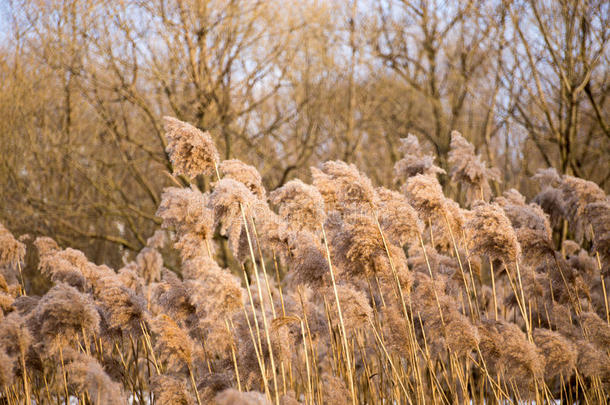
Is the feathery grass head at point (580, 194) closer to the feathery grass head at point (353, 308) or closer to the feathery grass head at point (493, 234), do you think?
the feathery grass head at point (493, 234)

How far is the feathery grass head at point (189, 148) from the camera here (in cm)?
312

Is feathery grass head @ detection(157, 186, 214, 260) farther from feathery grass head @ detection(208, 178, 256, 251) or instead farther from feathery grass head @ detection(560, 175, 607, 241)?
feathery grass head @ detection(560, 175, 607, 241)

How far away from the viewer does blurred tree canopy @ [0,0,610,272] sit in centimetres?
766

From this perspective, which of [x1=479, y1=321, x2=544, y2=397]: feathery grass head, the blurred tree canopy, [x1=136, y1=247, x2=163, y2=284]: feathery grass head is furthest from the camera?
the blurred tree canopy

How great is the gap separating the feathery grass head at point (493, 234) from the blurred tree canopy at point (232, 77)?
13.2 ft

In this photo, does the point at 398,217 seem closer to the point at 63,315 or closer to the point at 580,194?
the point at 580,194

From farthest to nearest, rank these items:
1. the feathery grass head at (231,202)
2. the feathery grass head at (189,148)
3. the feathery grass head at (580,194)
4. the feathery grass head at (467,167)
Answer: the feathery grass head at (467,167)
the feathery grass head at (580,194)
the feathery grass head at (189,148)
the feathery grass head at (231,202)

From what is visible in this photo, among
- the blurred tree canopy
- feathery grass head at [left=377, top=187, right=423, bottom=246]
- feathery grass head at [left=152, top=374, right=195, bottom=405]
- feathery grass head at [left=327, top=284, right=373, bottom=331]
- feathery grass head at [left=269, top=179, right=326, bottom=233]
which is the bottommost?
feathery grass head at [left=152, top=374, right=195, bottom=405]

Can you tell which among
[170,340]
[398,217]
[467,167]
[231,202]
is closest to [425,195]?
[398,217]

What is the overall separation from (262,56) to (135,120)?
339 cm

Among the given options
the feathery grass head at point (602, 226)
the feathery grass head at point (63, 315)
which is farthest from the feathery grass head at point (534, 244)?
the feathery grass head at point (63, 315)

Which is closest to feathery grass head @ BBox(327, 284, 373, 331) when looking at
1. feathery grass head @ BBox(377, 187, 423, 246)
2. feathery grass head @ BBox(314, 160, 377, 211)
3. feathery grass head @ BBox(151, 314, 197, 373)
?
feathery grass head @ BBox(377, 187, 423, 246)

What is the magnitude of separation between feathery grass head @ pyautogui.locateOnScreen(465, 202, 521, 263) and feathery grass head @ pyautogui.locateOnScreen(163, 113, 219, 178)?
1.45 metres

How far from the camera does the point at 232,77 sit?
8.64m
